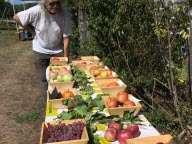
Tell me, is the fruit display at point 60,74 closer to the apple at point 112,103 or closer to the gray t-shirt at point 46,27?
the gray t-shirt at point 46,27

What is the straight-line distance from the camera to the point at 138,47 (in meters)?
4.65

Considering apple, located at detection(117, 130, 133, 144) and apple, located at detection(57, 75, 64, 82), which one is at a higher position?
apple, located at detection(57, 75, 64, 82)

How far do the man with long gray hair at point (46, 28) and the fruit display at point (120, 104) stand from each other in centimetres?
162

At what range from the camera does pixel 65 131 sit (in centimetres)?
184

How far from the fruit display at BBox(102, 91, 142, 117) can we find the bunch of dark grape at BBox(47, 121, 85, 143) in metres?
0.38

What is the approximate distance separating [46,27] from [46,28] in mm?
15

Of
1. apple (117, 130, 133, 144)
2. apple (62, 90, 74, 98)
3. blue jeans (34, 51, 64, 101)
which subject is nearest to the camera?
apple (117, 130, 133, 144)

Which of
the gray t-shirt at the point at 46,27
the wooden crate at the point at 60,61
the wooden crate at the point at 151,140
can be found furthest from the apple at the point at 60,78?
the wooden crate at the point at 151,140

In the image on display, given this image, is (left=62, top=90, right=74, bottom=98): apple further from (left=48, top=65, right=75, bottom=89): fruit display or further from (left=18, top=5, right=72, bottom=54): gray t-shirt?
(left=18, top=5, right=72, bottom=54): gray t-shirt

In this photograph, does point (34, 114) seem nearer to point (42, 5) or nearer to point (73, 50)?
point (42, 5)

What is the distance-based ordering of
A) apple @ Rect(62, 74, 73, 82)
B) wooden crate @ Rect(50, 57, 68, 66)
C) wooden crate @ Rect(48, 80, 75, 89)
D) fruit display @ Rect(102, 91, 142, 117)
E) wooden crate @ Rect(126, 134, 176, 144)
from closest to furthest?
wooden crate @ Rect(126, 134, 176, 144) → fruit display @ Rect(102, 91, 142, 117) → wooden crate @ Rect(48, 80, 75, 89) → apple @ Rect(62, 74, 73, 82) → wooden crate @ Rect(50, 57, 68, 66)

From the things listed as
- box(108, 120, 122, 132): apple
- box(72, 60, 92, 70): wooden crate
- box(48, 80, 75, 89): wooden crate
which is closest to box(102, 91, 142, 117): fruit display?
box(108, 120, 122, 132): apple

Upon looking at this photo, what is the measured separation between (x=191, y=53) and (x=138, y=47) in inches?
72.7

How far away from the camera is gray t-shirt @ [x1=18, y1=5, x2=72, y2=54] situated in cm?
377
